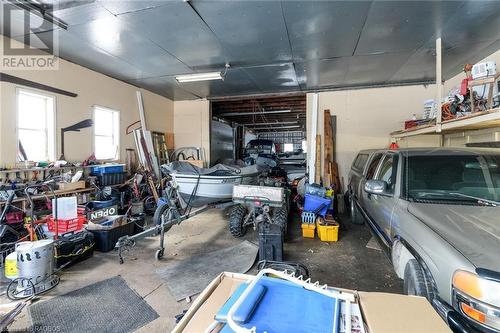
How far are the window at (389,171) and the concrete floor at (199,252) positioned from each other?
1.11 metres

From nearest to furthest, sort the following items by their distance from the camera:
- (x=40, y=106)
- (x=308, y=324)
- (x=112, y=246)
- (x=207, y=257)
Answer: (x=308, y=324)
(x=207, y=257)
(x=112, y=246)
(x=40, y=106)

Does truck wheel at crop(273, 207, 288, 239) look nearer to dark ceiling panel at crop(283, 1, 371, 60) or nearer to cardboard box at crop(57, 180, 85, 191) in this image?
dark ceiling panel at crop(283, 1, 371, 60)

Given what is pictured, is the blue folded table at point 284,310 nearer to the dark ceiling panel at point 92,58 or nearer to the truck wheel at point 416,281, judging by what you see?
the truck wheel at point 416,281

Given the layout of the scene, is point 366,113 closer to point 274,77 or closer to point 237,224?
point 274,77

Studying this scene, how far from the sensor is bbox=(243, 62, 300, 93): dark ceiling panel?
207 inches

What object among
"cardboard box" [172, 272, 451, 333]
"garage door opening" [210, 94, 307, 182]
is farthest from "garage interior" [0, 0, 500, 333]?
"garage door opening" [210, 94, 307, 182]

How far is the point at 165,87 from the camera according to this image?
671 centimetres

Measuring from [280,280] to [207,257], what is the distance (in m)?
2.71

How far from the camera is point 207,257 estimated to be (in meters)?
3.57

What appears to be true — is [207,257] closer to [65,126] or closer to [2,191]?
[2,191]

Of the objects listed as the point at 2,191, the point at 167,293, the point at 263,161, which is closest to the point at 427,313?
the point at 167,293

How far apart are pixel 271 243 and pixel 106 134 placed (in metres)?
4.75

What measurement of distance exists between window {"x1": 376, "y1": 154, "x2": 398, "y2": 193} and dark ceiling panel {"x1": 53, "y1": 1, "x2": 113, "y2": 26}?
3.86 m

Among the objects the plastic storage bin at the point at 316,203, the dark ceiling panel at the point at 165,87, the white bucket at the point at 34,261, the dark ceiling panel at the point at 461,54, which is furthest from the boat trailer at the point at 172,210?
the dark ceiling panel at the point at 461,54
